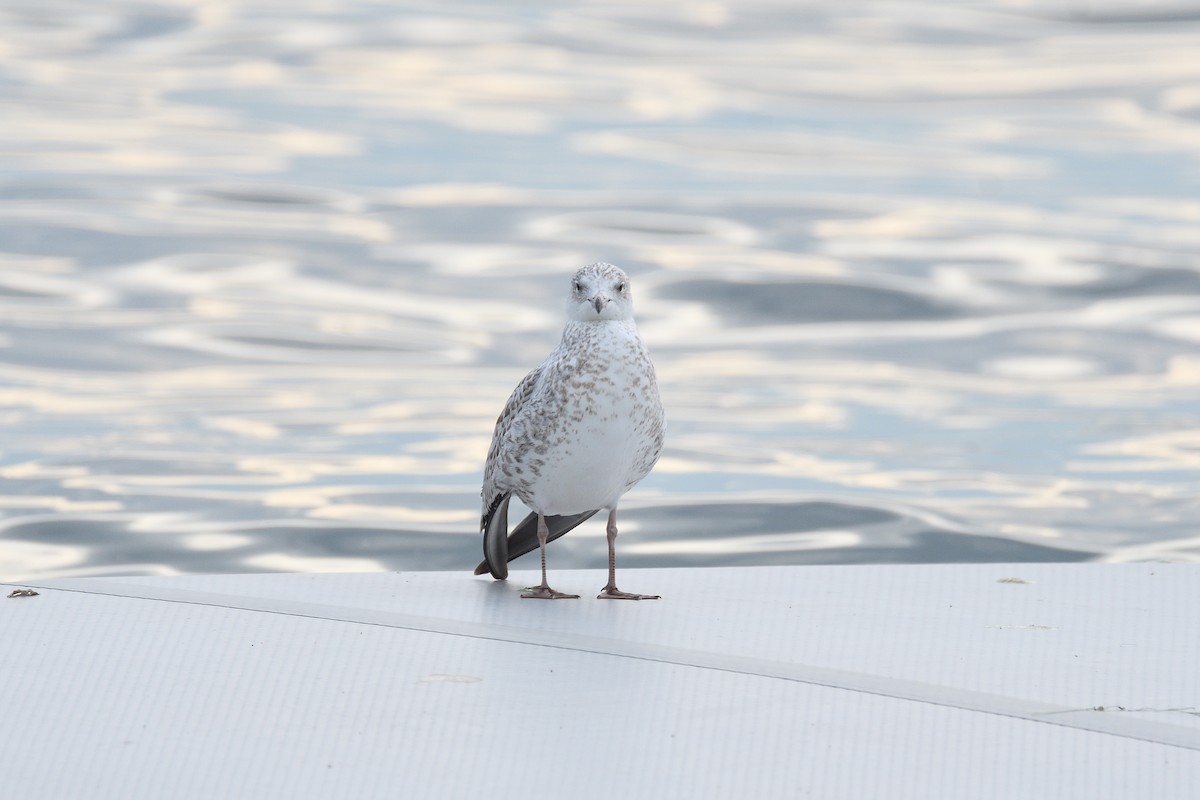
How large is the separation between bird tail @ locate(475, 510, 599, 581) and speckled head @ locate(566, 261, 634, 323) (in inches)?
23.1

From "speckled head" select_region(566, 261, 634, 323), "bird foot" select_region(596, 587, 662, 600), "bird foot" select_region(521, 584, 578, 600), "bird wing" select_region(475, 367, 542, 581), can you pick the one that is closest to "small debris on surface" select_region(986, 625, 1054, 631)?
"bird foot" select_region(596, 587, 662, 600)

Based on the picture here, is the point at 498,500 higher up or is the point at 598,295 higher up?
the point at 598,295

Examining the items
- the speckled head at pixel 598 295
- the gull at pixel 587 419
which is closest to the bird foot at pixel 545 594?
the gull at pixel 587 419

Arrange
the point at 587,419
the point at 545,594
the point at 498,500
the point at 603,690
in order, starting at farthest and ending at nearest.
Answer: the point at 498,500 → the point at 545,594 → the point at 587,419 → the point at 603,690

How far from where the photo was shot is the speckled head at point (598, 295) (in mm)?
4902

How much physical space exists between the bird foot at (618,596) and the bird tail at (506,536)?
348mm

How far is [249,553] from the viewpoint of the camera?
8.91 metres

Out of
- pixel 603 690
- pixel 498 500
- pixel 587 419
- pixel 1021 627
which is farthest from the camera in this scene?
pixel 498 500

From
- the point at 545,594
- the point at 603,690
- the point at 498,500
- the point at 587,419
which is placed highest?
the point at 587,419

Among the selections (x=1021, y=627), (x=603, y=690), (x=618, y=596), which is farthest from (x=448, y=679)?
(x=1021, y=627)

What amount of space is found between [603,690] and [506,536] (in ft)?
5.11

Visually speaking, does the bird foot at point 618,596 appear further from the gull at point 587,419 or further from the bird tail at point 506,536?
the bird tail at point 506,536

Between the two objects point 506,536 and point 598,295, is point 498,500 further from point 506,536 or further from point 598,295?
point 598,295

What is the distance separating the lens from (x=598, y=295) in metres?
4.91
